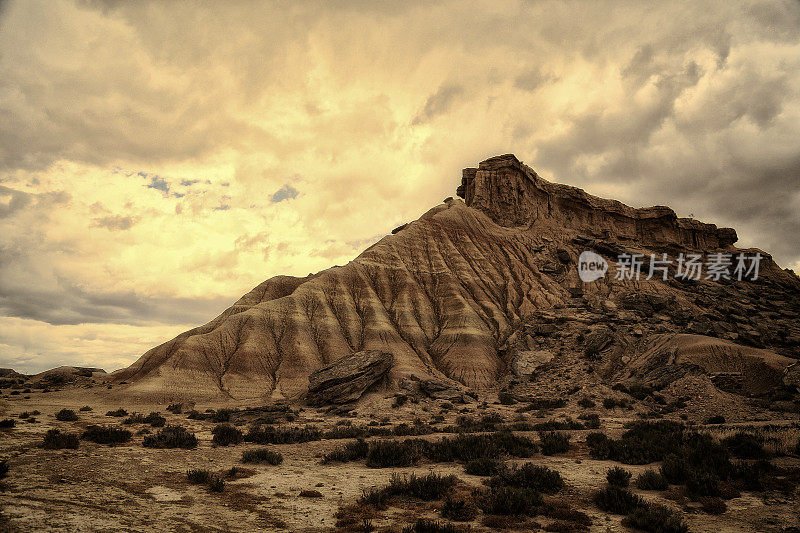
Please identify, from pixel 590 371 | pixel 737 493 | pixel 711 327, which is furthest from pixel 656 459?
pixel 711 327

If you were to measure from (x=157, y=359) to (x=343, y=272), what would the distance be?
2678 cm

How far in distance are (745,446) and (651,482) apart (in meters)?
5.96

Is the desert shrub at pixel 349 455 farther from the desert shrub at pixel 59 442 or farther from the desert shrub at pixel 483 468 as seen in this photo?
the desert shrub at pixel 59 442

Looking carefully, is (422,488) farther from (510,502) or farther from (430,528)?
(430,528)

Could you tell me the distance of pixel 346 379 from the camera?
37.8m

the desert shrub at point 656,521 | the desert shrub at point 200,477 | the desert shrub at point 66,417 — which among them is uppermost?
the desert shrub at point 656,521

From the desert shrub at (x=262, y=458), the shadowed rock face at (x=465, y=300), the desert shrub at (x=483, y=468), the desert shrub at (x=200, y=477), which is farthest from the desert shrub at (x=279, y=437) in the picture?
the shadowed rock face at (x=465, y=300)

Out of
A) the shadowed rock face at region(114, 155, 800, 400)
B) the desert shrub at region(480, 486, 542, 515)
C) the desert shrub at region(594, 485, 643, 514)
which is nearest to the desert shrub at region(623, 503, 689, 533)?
the desert shrub at region(594, 485, 643, 514)

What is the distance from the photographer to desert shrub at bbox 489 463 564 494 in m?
11.6

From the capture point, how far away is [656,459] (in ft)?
49.2

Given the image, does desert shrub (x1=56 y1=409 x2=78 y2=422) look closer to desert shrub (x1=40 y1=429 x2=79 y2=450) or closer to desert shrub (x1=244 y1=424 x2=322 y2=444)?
desert shrub (x1=40 y1=429 x2=79 y2=450)

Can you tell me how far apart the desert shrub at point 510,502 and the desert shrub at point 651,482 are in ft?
12.4

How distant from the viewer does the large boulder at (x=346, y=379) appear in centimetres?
3669

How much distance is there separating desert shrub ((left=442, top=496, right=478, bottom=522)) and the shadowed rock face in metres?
32.3
